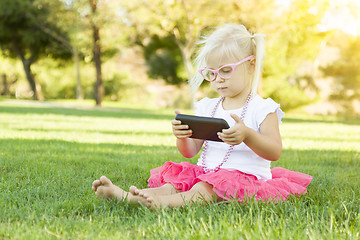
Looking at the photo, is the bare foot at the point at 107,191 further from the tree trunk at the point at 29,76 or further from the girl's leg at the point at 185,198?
the tree trunk at the point at 29,76

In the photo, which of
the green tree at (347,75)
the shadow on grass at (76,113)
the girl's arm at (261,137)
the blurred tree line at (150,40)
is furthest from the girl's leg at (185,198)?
the green tree at (347,75)

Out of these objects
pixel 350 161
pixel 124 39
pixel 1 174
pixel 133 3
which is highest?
pixel 133 3

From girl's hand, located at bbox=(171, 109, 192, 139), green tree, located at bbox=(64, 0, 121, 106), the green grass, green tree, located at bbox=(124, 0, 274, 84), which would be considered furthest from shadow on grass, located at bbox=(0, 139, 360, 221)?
green tree, located at bbox=(64, 0, 121, 106)

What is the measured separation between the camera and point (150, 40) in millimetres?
27156

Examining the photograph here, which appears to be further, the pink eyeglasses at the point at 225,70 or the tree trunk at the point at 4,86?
the tree trunk at the point at 4,86

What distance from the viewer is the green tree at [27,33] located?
2460cm

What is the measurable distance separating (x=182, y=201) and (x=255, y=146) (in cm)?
51

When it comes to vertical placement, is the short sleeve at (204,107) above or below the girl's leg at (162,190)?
above

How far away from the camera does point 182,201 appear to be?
7.79 ft

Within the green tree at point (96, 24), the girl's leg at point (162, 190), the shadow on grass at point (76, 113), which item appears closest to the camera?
the girl's leg at point (162, 190)

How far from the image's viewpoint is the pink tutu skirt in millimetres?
2443

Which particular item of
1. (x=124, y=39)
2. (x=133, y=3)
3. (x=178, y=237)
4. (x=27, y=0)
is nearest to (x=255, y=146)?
(x=178, y=237)

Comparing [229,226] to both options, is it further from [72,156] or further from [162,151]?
[162,151]

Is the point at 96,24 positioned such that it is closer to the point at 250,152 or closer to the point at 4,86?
the point at 250,152
